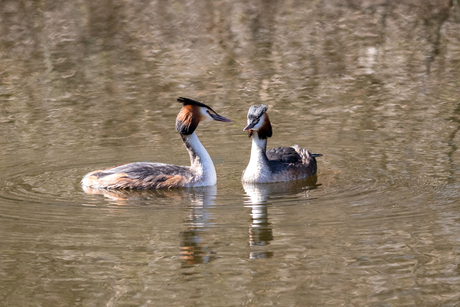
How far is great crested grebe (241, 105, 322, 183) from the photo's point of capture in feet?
35.8

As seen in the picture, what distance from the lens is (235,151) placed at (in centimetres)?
1245

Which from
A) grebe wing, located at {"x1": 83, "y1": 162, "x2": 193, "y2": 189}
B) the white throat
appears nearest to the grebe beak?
the white throat

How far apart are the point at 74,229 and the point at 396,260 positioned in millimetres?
3575

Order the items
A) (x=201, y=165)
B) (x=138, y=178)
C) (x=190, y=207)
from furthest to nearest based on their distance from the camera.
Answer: (x=201, y=165), (x=138, y=178), (x=190, y=207)

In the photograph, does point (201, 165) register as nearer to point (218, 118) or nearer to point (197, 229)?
point (218, 118)

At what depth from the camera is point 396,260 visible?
25.0 ft

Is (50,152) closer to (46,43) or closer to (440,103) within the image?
(440,103)

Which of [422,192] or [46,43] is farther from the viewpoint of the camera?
[46,43]

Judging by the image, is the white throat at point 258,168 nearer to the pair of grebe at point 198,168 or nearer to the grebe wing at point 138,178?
the pair of grebe at point 198,168

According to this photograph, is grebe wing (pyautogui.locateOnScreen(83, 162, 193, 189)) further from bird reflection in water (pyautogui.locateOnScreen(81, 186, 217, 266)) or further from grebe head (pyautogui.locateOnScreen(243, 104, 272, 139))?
grebe head (pyautogui.locateOnScreen(243, 104, 272, 139))

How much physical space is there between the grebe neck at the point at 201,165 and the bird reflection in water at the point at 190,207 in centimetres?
11

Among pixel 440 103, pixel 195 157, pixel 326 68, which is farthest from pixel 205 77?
pixel 195 157

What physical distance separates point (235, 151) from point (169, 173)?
200 centimetres

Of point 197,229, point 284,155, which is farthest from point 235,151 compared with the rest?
point 197,229
